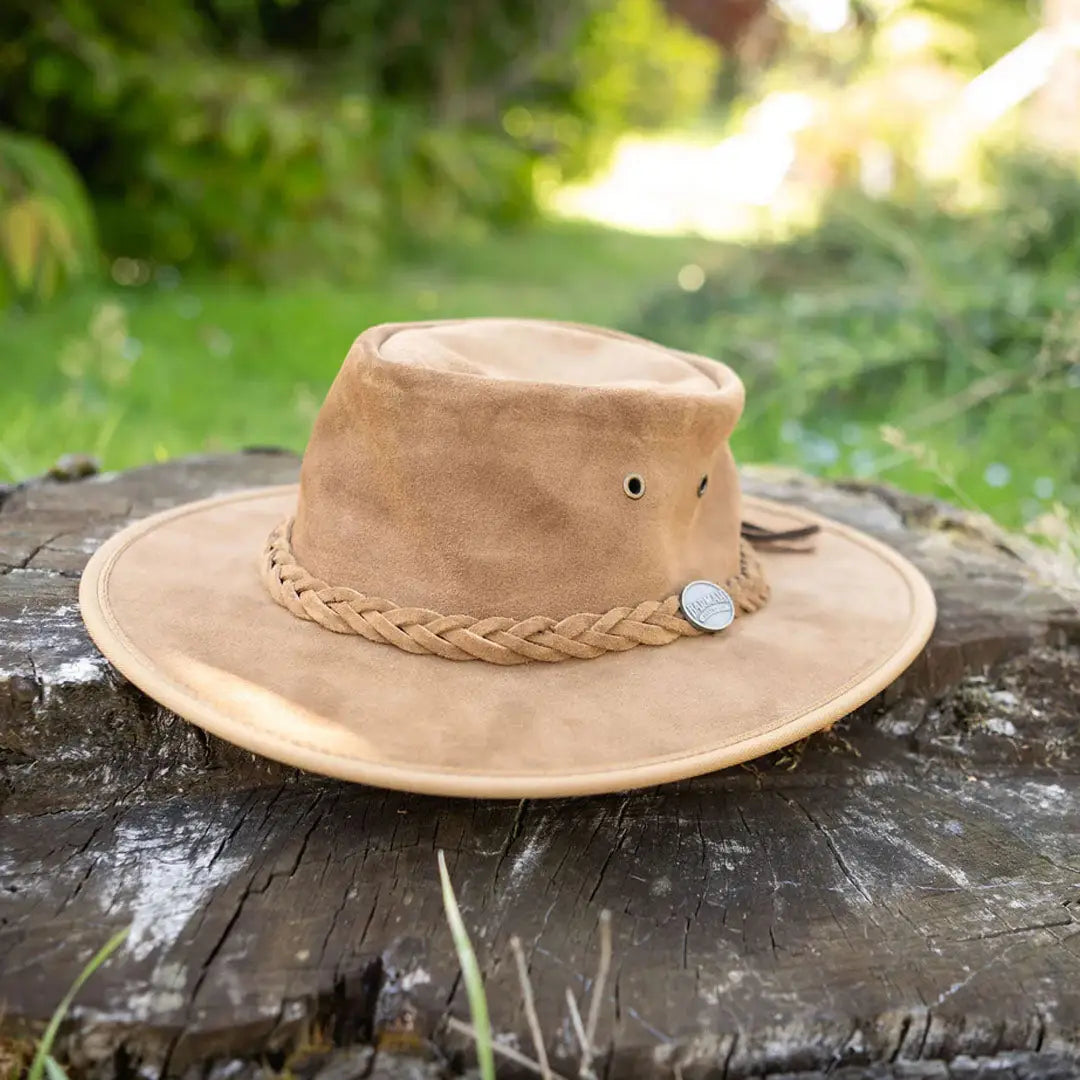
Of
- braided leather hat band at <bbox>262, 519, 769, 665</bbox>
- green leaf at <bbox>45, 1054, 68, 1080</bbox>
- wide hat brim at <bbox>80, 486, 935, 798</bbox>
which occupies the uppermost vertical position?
braided leather hat band at <bbox>262, 519, 769, 665</bbox>

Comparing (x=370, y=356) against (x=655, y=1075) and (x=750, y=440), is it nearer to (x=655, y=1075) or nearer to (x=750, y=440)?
(x=655, y=1075)

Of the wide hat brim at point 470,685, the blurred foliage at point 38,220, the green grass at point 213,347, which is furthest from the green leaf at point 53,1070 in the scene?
the blurred foliage at point 38,220

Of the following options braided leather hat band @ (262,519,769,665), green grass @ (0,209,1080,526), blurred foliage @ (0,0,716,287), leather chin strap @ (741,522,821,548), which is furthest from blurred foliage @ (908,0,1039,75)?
braided leather hat band @ (262,519,769,665)

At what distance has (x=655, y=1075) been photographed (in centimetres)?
141

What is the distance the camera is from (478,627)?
1706 millimetres

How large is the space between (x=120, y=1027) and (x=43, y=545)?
127cm

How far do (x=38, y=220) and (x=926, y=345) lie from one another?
4037mm

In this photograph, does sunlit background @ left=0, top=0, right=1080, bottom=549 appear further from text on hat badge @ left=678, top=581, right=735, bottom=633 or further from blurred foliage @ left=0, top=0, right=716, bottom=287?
text on hat badge @ left=678, top=581, right=735, bottom=633

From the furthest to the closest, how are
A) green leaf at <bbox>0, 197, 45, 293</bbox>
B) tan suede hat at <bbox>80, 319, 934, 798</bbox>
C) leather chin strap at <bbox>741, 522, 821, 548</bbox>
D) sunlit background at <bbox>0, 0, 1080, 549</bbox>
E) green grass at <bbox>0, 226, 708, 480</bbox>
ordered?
1. green leaf at <bbox>0, 197, 45, 293</bbox>
2. green grass at <bbox>0, 226, 708, 480</bbox>
3. sunlit background at <bbox>0, 0, 1080, 549</bbox>
4. leather chin strap at <bbox>741, 522, 821, 548</bbox>
5. tan suede hat at <bbox>80, 319, 934, 798</bbox>

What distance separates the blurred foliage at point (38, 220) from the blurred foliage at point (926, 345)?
2974mm

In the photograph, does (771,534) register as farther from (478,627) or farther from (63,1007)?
(63,1007)

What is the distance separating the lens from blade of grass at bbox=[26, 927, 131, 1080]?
52.1 inches

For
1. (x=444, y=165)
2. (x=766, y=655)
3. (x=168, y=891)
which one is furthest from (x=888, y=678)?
(x=444, y=165)

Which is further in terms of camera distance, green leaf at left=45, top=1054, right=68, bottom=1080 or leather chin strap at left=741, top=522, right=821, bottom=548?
leather chin strap at left=741, top=522, right=821, bottom=548
